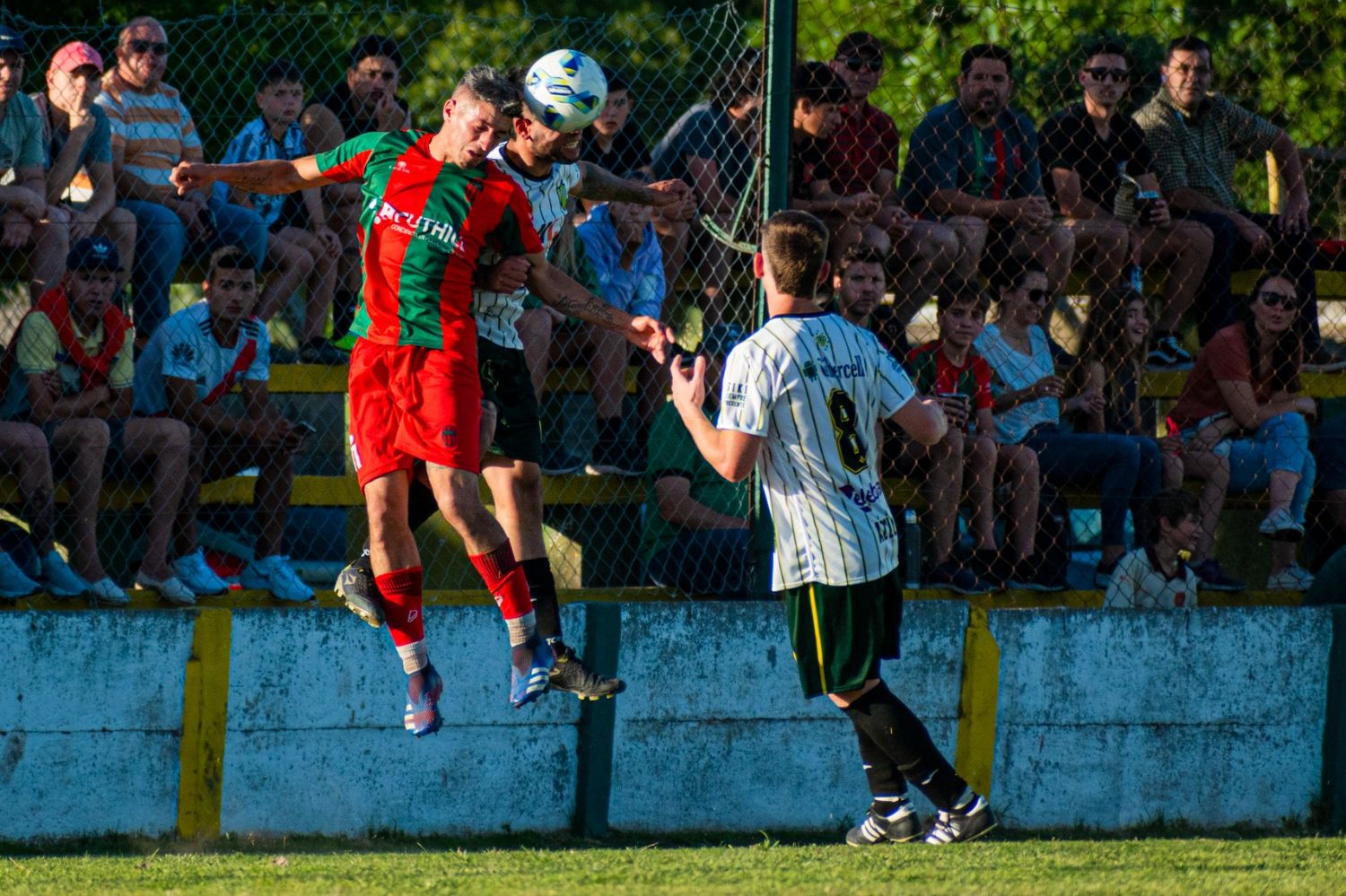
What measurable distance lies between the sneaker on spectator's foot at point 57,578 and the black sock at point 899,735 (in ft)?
11.6

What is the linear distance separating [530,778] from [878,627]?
2.18 m

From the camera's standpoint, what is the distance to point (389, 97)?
877 centimetres

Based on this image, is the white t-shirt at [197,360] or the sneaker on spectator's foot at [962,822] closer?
the sneaker on spectator's foot at [962,822]

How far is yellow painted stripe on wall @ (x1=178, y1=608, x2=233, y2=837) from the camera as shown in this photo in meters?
7.30

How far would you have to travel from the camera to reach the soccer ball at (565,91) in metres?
5.82

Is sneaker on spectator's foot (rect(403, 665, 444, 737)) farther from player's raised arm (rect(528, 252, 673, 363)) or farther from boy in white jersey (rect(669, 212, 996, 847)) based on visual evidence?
player's raised arm (rect(528, 252, 673, 363))

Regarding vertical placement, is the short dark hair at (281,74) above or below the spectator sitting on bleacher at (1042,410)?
above

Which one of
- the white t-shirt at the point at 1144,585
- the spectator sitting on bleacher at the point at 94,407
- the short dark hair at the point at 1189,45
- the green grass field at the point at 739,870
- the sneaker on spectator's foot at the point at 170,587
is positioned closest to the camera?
the green grass field at the point at 739,870

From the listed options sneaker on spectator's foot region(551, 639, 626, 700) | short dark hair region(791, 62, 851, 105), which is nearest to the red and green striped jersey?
sneaker on spectator's foot region(551, 639, 626, 700)

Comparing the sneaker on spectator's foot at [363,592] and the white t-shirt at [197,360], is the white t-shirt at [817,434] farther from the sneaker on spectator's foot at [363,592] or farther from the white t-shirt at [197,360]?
the white t-shirt at [197,360]

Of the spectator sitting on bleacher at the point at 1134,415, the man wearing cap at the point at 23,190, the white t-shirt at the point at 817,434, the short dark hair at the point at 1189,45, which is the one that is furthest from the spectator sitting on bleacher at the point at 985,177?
the man wearing cap at the point at 23,190

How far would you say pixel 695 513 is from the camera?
802 cm

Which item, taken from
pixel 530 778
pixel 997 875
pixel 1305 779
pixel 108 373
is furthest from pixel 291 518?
pixel 1305 779

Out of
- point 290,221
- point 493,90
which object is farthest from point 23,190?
point 493,90
